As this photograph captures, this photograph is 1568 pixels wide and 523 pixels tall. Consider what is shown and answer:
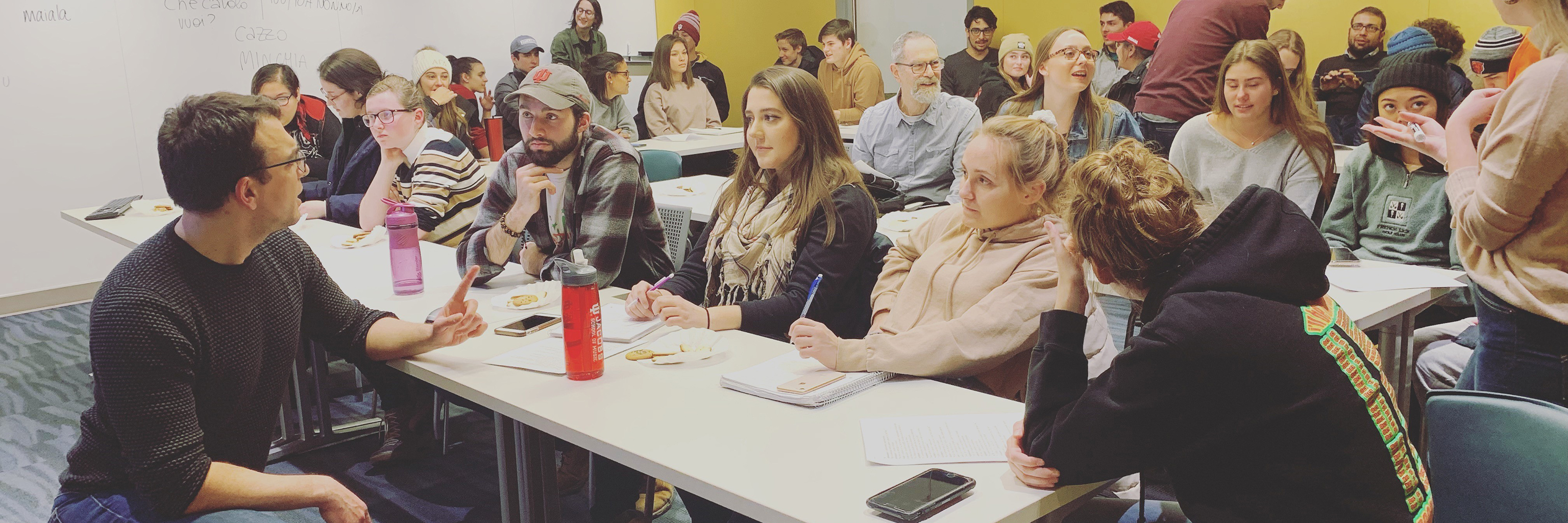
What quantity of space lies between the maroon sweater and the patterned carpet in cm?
288

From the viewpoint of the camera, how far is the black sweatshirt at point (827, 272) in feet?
7.82

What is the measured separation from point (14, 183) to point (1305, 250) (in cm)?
631

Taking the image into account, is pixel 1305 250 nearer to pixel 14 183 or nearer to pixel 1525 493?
pixel 1525 493

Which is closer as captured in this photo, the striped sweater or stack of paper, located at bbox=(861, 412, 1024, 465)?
stack of paper, located at bbox=(861, 412, 1024, 465)

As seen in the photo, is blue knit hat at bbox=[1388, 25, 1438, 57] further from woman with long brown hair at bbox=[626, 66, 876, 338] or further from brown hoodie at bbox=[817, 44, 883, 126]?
woman with long brown hair at bbox=[626, 66, 876, 338]

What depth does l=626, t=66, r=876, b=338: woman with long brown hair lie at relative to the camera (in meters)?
2.39

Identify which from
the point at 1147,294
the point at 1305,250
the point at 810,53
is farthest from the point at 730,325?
the point at 810,53

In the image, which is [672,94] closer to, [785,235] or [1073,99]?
[1073,99]

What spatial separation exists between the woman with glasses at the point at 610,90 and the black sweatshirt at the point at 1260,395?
212 inches

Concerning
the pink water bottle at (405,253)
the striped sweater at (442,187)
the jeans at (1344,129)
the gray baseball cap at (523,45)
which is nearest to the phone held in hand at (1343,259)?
the pink water bottle at (405,253)

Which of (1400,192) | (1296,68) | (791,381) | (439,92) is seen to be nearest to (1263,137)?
(1400,192)

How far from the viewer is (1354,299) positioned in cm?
252

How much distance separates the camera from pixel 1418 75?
3.17 meters

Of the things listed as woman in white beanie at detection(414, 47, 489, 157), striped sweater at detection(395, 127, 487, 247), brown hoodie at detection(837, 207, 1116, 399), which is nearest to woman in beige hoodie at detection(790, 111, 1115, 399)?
brown hoodie at detection(837, 207, 1116, 399)
